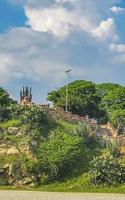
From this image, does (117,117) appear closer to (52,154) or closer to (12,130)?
(12,130)

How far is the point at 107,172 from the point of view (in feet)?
154

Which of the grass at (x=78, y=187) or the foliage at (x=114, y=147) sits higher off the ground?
the foliage at (x=114, y=147)

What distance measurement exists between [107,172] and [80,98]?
40.4 m

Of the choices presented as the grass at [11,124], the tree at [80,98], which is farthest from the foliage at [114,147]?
the tree at [80,98]

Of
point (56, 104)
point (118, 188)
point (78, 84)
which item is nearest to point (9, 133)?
point (118, 188)

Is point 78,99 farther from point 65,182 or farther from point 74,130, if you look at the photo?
point 65,182

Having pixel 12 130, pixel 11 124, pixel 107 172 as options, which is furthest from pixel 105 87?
pixel 107 172

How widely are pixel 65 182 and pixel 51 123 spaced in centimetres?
1126

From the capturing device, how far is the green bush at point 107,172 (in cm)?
4653

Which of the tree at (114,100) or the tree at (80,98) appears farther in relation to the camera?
the tree at (114,100)

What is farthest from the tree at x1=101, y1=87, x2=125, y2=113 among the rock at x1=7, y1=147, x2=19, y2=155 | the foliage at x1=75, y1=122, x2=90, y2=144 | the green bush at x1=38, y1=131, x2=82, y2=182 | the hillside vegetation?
the rock at x1=7, y1=147, x2=19, y2=155

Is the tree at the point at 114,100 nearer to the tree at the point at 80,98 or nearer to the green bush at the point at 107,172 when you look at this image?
the tree at the point at 80,98

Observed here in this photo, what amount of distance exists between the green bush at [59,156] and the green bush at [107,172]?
3.17 m

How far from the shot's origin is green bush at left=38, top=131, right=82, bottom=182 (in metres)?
49.1
